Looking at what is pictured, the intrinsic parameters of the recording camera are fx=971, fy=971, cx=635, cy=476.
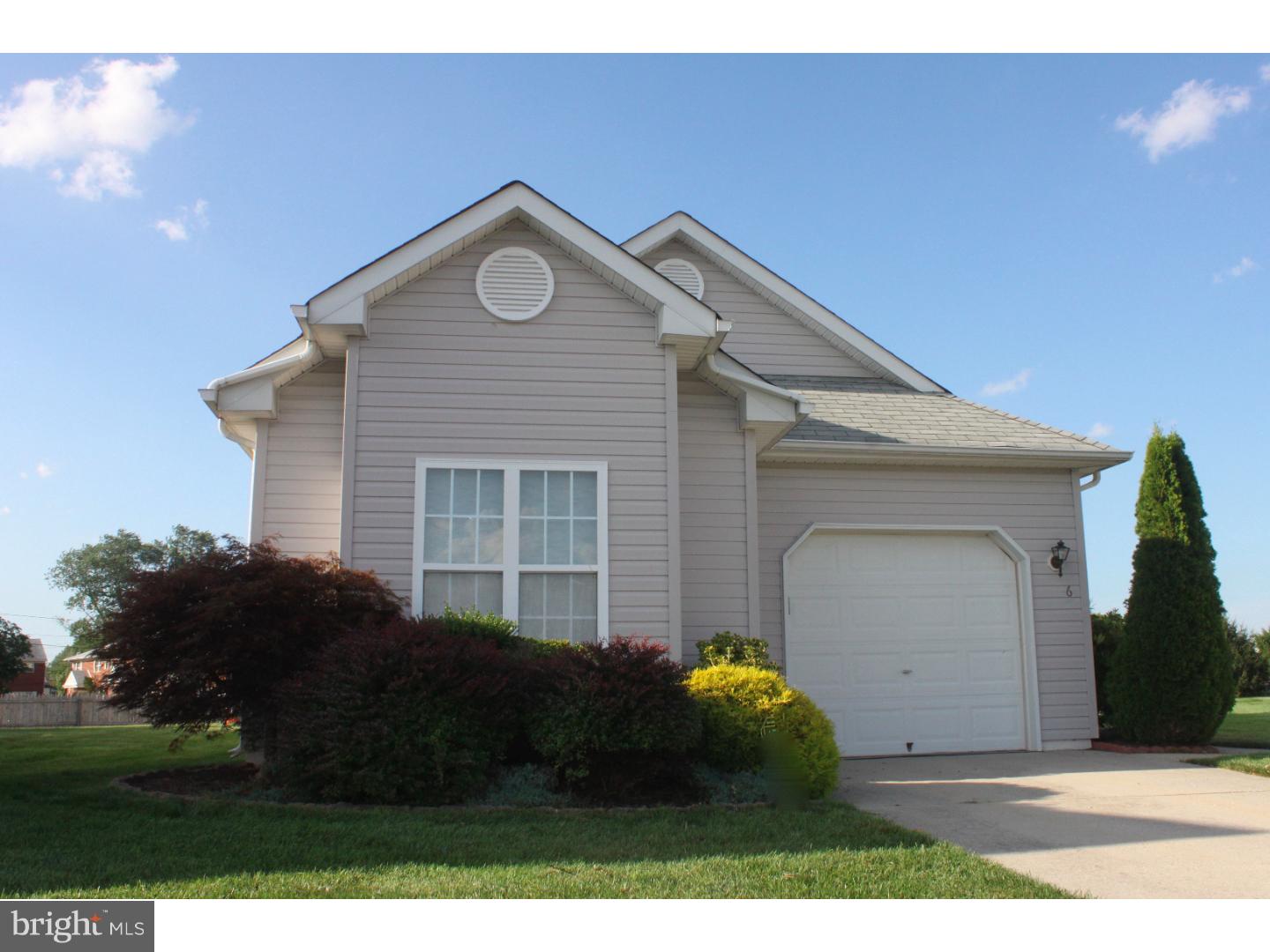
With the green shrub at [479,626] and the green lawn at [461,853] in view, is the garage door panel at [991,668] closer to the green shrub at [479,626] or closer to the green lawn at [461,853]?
the green lawn at [461,853]

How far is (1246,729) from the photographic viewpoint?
537 inches

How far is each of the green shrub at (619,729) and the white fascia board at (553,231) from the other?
353 centimetres

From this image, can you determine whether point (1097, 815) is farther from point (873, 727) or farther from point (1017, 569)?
point (1017, 569)

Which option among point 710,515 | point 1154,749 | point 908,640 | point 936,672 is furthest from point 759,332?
point 1154,749

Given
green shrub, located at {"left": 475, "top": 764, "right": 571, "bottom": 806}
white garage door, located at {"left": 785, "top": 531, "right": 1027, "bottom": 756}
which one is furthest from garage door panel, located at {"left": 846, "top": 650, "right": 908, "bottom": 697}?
green shrub, located at {"left": 475, "top": 764, "right": 571, "bottom": 806}

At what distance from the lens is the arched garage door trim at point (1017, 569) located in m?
11.3

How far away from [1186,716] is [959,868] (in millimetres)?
7168

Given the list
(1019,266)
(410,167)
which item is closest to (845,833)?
(410,167)

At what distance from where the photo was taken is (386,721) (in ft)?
23.5

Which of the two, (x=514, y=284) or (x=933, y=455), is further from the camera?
(x=933, y=455)

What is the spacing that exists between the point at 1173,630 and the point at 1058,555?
4.77 feet

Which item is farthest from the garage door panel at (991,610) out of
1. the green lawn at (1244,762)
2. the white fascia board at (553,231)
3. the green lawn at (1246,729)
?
the white fascia board at (553,231)

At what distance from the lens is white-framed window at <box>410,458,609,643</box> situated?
9023 millimetres

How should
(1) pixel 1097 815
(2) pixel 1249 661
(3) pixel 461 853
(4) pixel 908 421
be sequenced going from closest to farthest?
(3) pixel 461 853, (1) pixel 1097 815, (4) pixel 908 421, (2) pixel 1249 661
